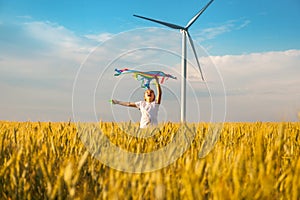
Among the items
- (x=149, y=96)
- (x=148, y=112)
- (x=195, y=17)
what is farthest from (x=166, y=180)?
(x=195, y=17)

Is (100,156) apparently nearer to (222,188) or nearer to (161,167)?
(161,167)

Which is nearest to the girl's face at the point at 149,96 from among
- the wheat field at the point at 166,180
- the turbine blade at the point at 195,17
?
the turbine blade at the point at 195,17

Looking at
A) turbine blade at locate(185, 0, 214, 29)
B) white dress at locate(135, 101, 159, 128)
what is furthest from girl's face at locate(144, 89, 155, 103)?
turbine blade at locate(185, 0, 214, 29)

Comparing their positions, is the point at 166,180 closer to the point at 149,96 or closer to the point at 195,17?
the point at 149,96

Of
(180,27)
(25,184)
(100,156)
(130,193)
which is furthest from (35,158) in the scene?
(180,27)

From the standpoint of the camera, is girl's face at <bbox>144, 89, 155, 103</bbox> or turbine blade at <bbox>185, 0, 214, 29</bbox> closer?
girl's face at <bbox>144, 89, 155, 103</bbox>

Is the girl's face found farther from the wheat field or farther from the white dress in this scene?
the wheat field

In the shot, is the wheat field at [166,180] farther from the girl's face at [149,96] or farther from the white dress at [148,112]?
the girl's face at [149,96]

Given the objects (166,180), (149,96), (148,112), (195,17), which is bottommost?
(166,180)

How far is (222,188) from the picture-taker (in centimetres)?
169

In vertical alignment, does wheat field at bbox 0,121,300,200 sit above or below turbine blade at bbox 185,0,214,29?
below

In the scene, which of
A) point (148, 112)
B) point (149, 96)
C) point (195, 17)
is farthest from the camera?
point (195, 17)

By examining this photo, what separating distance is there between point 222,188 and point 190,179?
0.19m

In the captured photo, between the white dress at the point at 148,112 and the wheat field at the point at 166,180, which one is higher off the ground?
the white dress at the point at 148,112
